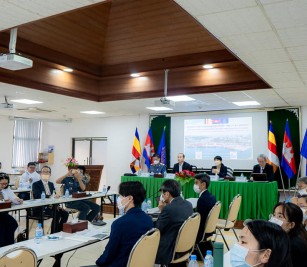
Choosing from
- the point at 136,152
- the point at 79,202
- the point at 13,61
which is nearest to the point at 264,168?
the point at 136,152

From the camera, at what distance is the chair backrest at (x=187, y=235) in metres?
3.29

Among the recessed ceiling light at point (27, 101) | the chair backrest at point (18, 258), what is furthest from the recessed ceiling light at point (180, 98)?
the chair backrest at point (18, 258)

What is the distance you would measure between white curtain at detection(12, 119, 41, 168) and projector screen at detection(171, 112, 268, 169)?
553 centimetres

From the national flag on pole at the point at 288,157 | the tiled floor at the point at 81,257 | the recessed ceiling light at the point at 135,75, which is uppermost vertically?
the recessed ceiling light at the point at 135,75

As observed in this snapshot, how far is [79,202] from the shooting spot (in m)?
6.42

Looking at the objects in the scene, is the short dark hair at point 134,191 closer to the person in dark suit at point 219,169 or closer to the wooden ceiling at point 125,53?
the wooden ceiling at point 125,53

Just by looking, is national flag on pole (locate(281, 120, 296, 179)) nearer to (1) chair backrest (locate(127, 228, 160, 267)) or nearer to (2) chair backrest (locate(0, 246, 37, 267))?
(1) chair backrest (locate(127, 228, 160, 267))

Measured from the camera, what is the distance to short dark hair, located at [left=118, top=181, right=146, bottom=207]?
2.98 m

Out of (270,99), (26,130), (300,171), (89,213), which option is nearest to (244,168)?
(300,171)

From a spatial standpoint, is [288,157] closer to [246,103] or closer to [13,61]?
[246,103]

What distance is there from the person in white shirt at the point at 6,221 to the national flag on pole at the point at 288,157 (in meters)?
6.26

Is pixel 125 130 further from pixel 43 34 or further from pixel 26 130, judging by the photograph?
pixel 43 34

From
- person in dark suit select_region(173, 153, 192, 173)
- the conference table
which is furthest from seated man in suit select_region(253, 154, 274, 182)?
person in dark suit select_region(173, 153, 192, 173)

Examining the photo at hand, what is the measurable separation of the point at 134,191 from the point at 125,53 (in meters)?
4.66
